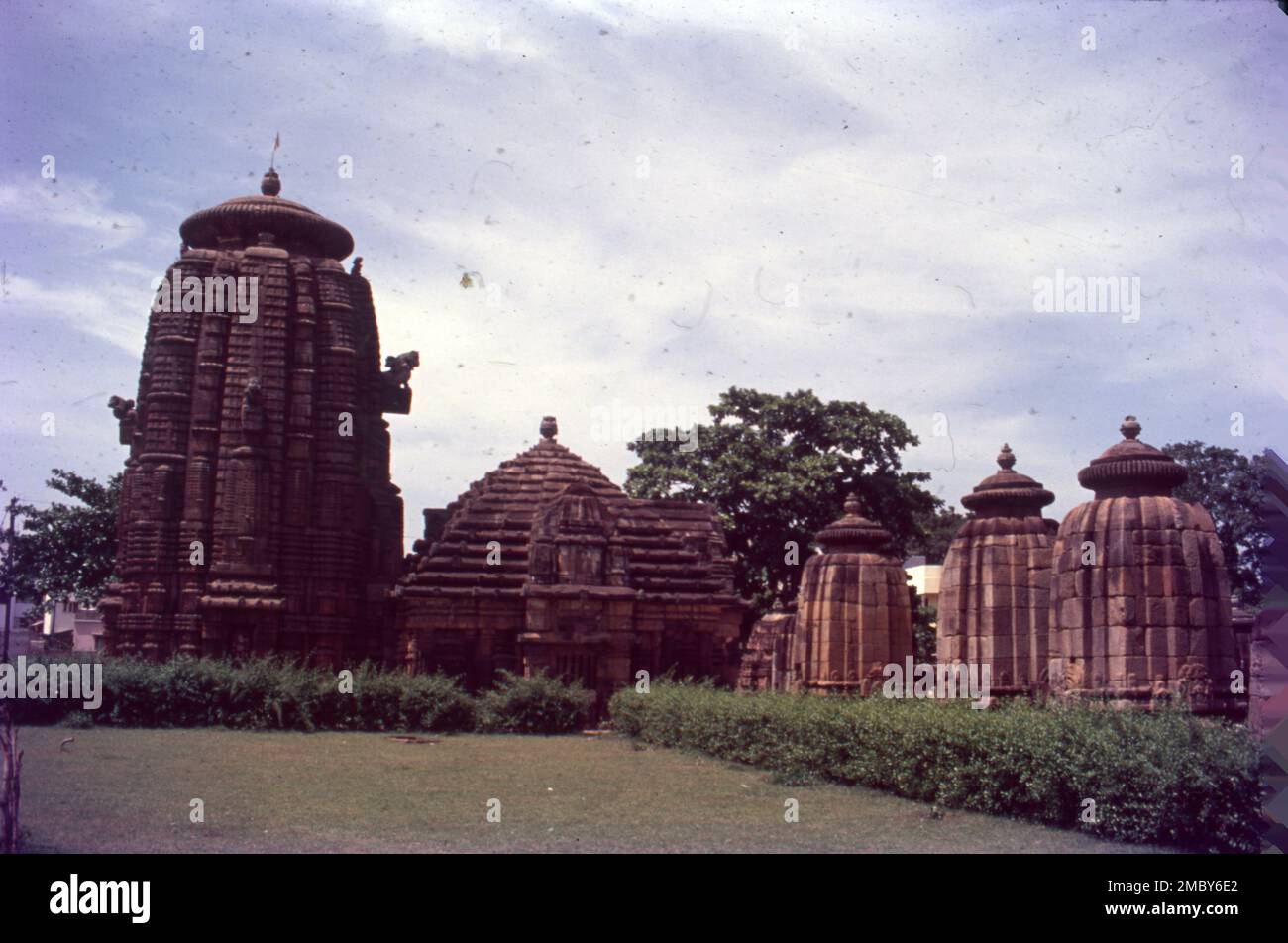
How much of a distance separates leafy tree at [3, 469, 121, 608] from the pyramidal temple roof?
43.3 ft

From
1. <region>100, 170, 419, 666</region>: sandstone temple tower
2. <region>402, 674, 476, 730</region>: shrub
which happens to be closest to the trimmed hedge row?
<region>402, 674, 476, 730</region>: shrub

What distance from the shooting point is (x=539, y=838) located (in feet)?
31.6

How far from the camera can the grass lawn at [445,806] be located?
930 centimetres

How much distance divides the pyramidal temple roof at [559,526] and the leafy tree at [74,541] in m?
13.2

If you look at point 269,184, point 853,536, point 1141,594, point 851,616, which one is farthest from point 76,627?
point 1141,594

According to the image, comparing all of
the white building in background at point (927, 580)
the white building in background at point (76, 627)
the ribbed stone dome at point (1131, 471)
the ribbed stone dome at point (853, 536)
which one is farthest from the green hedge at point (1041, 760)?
the white building in background at point (76, 627)

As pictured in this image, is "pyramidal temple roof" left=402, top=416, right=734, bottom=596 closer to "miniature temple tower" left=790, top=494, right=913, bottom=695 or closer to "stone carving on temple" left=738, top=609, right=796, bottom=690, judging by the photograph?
"stone carving on temple" left=738, top=609, right=796, bottom=690

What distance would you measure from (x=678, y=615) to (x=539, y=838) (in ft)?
55.3

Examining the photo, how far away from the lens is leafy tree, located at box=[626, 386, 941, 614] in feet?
119

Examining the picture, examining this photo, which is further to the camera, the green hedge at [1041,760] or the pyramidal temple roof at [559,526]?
the pyramidal temple roof at [559,526]

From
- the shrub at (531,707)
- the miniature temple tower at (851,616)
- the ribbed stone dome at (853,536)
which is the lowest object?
the shrub at (531,707)

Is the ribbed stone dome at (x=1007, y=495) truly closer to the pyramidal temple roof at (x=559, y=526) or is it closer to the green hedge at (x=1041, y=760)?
the green hedge at (x=1041, y=760)
